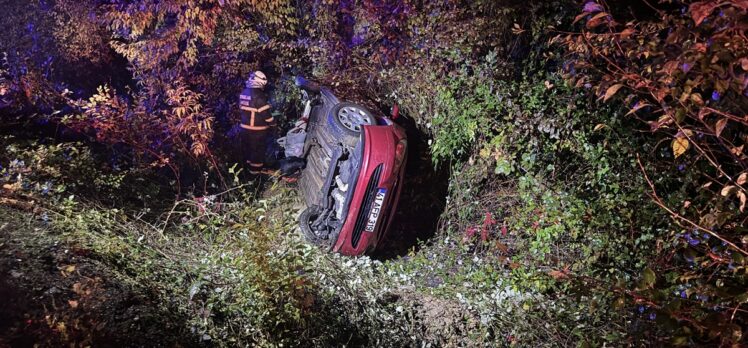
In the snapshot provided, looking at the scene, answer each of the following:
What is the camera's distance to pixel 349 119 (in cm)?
447

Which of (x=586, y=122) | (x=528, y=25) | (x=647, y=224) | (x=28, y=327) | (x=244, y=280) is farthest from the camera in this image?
(x=528, y=25)

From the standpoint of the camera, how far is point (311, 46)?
649cm

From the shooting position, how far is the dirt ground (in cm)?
194

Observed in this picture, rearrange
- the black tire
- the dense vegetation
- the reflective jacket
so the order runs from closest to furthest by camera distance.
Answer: the dense vegetation
the black tire
the reflective jacket

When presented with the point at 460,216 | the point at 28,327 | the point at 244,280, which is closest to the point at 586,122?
the point at 460,216

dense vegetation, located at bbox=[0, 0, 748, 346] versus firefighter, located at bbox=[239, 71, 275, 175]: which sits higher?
dense vegetation, located at bbox=[0, 0, 748, 346]

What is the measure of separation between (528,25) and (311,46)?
3.42 meters

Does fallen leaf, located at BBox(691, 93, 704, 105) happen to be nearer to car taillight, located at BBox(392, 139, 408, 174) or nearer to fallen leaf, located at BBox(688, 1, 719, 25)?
fallen leaf, located at BBox(688, 1, 719, 25)

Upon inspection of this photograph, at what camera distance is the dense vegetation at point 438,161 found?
2.18 metres

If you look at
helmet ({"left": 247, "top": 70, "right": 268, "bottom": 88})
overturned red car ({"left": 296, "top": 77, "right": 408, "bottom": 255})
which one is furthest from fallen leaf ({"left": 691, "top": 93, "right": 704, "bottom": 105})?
helmet ({"left": 247, "top": 70, "right": 268, "bottom": 88})

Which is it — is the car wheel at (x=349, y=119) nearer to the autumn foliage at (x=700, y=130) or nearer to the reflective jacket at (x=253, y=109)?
the reflective jacket at (x=253, y=109)

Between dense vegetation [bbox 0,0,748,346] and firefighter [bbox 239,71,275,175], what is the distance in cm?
28

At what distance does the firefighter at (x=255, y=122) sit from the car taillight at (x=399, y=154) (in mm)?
2359

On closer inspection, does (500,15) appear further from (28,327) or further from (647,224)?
(28,327)
